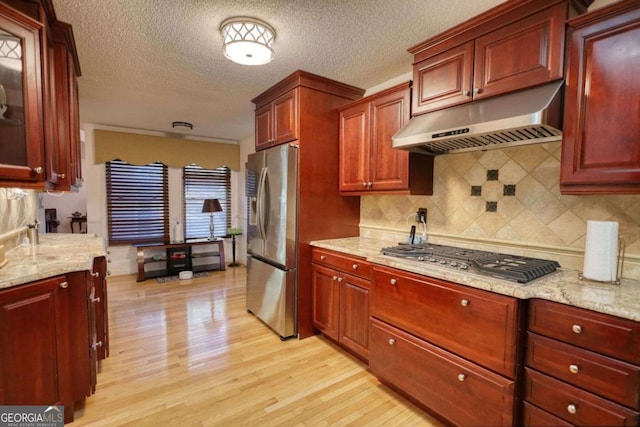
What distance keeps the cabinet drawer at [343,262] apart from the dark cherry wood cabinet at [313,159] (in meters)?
0.14

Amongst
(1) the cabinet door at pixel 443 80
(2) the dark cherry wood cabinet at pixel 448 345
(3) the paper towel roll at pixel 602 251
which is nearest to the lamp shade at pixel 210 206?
(2) the dark cherry wood cabinet at pixel 448 345

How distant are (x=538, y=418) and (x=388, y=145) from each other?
186 cm

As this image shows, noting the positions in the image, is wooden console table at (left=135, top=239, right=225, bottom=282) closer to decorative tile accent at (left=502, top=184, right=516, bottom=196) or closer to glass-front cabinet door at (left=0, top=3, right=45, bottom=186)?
glass-front cabinet door at (left=0, top=3, right=45, bottom=186)

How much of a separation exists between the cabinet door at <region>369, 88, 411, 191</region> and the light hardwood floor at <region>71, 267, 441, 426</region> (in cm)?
148

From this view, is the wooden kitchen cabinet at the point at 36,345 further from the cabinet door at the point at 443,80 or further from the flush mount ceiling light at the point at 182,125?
the flush mount ceiling light at the point at 182,125

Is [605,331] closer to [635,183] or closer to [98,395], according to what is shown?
[635,183]

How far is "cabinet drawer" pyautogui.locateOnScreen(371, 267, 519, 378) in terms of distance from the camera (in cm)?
140

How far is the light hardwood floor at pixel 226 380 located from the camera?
5.81ft

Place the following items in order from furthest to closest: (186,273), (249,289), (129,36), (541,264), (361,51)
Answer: (186,273)
(249,289)
(361,51)
(129,36)
(541,264)

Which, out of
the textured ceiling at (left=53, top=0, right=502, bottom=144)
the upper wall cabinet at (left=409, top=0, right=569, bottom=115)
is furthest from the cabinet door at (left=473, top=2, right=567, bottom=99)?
the textured ceiling at (left=53, top=0, right=502, bottom=144)

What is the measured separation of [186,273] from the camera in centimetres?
478

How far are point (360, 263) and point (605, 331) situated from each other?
4.54 feet

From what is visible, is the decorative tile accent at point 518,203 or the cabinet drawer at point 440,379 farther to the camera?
the decorative tile accent at point 518,203

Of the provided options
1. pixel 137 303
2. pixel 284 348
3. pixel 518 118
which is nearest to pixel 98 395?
pixel 284 348
